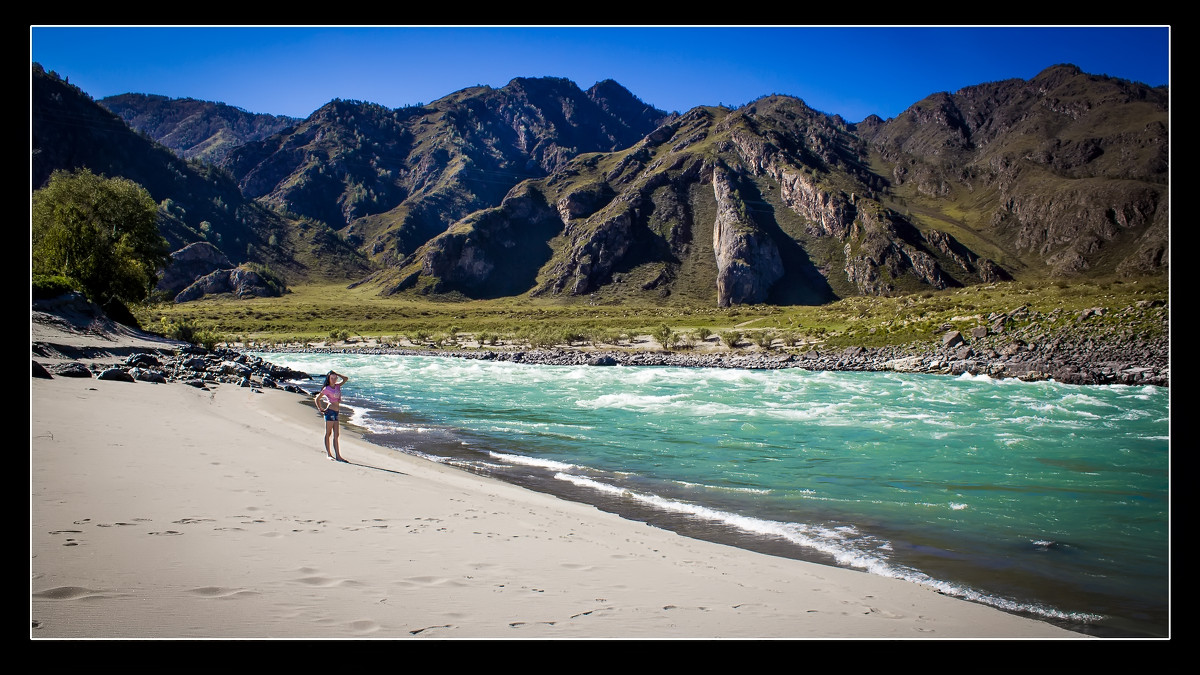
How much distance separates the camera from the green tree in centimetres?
3278

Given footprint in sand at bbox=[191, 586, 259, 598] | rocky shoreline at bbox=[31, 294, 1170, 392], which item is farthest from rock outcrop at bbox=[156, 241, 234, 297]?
footprint in sand at bbox=[191, 586, 259, 598]

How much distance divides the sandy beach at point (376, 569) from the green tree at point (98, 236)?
109 ft

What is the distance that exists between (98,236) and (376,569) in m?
44.0

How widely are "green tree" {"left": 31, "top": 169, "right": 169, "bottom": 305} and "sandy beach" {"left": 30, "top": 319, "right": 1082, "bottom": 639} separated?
3311cm

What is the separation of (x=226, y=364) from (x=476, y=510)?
24.2 metres

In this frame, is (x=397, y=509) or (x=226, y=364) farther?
(x=226, y=364)

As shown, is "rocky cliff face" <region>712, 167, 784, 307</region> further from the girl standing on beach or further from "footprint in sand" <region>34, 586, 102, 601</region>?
"footprint in sand" <region>34, 586, 102, 601</region>

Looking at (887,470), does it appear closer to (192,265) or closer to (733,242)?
(733,242)

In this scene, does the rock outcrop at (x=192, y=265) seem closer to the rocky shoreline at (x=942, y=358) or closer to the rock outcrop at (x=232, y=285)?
the rock outcrop at (x=232, y=285)

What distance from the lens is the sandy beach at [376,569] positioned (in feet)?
12.1

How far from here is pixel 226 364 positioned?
25.8 meters

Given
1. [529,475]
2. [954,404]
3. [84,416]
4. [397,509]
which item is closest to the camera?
[397,509]

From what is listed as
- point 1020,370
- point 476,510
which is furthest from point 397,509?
point 1020,370

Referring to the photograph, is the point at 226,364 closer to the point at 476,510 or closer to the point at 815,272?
the point at 476,510
